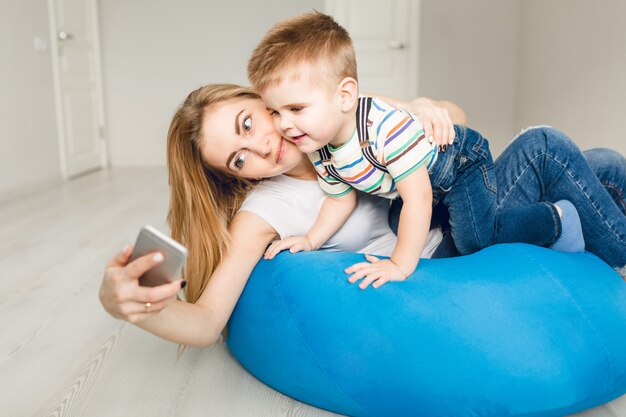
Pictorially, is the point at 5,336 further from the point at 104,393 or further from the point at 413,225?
the point at 413,225

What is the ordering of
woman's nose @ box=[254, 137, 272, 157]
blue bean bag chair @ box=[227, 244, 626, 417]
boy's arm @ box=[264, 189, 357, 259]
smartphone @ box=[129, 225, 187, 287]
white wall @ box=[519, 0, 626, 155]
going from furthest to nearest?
white wall @ box=[519, 0, 626, 155] < boy's arm @ box=[264, 189, 357, 259] < woman's nose @ box=[254, 137, 272, 157] < blue bean bag chair @ box=[227, 244, 626, 417] < smartphone @ box=[129, 225, 187, 287]

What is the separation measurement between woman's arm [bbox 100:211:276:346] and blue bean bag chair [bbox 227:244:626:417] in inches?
3.8

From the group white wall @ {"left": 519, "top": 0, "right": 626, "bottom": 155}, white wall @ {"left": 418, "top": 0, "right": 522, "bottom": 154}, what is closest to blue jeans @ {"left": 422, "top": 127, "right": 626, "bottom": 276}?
white wall @ {"left": 519, "top": 0, "right": 626, "bottom": 155}

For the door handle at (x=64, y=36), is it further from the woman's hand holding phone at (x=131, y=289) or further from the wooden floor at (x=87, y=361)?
the woman's hand holding phone at (x=131, y=289)

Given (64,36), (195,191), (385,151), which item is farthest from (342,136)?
(64,36)

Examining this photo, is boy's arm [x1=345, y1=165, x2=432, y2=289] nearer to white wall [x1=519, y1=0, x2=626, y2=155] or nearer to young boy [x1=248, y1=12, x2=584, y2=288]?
young boy [x1=248, y1=12, x2=584, y2=288]

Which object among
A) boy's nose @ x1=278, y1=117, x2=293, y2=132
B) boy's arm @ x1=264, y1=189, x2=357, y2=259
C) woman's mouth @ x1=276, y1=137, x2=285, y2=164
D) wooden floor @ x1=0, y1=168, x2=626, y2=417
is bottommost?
wooden floor @ x1=0, y1=168, x2=626, y2=417

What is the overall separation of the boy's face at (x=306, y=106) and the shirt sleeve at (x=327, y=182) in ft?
0.60

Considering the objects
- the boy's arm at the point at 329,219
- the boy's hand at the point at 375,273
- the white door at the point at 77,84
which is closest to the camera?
the boy's hand at the point at 375,273

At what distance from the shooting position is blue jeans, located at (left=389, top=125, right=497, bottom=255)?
1641 millimetres

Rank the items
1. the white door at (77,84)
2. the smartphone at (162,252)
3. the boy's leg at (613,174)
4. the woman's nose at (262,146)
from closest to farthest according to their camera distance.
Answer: the smartphone at (162,252) → the woman's nose at (262,146) → the boy's leg at (613,174) → the white door at (77,84)

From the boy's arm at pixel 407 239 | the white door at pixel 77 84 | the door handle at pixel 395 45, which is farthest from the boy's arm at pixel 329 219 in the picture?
the door handle at pixel 395 45

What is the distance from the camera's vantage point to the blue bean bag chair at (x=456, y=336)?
1.26 metres

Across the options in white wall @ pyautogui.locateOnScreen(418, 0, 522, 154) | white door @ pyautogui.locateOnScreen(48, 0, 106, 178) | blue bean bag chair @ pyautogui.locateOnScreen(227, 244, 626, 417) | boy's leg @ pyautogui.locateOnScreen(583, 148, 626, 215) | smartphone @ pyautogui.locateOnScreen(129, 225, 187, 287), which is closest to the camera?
smartphone @ pyautogui.locateOnScreen(129, 225, 187, 287)
